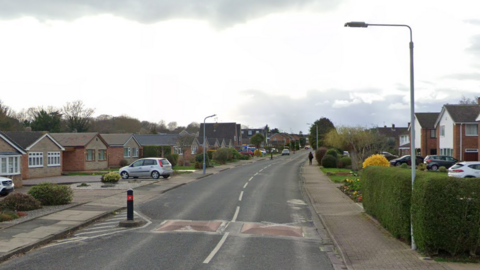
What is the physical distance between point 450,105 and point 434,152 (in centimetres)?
1091

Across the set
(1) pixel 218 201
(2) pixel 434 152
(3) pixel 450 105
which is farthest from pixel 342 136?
(1) pixel 218 201

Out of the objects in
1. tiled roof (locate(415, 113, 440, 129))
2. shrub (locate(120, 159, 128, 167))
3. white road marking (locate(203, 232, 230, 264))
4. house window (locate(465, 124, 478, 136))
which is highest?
tiled roof (locate(415, 113, 440, 129))

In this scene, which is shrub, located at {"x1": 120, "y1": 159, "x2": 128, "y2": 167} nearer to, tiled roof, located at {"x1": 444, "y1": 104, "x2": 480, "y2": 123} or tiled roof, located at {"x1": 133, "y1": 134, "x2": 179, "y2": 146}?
tiled roof, located at {"x1": 133, "y1": 134, "x2": 179, "y2": 146}

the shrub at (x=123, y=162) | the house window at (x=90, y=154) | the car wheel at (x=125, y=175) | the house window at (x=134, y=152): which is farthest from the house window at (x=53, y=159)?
the house window at (x=134, y=152)

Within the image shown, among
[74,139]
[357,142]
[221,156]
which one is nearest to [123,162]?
[74,139]

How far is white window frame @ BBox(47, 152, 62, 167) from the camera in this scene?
42097 millimetres

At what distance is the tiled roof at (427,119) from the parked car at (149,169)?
39.5m

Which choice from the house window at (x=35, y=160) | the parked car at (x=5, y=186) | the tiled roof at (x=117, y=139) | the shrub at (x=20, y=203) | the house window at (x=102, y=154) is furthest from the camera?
the tiled roof at (x=117, y=139)

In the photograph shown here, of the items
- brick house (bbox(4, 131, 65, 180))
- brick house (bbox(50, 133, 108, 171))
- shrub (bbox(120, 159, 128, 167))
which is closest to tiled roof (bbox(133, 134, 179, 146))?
shrub (bbox(120, 159, 128, 167))

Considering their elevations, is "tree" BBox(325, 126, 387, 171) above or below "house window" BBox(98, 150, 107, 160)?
above

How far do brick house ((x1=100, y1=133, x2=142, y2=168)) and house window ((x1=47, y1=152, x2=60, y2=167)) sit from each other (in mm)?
11844

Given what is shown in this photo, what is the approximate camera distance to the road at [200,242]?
361 inches

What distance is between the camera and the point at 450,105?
165 feet

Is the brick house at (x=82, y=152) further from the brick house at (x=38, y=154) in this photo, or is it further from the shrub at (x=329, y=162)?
the shrub at (x=329, y=162)
